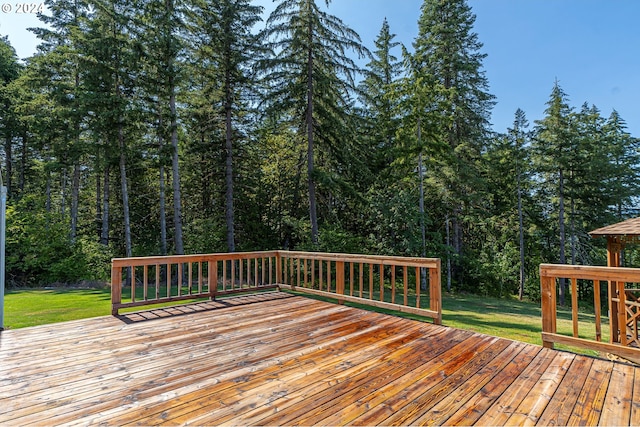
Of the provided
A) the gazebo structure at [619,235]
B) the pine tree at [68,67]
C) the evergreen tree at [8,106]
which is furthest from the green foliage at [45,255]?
the gazebo structure at [619,235]

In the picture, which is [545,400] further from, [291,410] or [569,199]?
[569,199]

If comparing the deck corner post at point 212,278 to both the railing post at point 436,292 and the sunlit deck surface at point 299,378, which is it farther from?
the railing post at point 436,292

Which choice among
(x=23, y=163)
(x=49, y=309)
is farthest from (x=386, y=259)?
(x=23, y=163)

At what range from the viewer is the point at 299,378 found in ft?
8.11

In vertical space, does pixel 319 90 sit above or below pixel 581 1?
below

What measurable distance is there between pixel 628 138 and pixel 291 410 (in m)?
25.6

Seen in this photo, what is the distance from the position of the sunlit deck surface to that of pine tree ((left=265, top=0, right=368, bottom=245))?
7290 millimetres

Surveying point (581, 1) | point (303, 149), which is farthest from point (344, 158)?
point (581, 1)

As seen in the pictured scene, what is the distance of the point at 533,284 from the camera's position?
1741 cm

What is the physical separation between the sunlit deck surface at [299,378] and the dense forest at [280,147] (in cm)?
721

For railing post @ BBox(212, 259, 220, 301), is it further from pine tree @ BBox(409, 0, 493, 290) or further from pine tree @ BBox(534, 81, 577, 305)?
pine tree @ BBox(534, 81, 577, 305)

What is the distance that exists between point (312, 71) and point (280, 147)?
4.25m

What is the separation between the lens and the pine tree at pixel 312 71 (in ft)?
34.2
